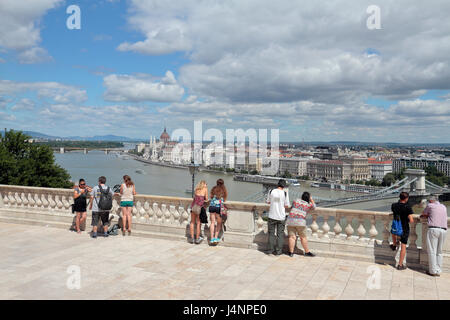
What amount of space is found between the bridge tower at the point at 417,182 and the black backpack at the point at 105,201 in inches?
2881

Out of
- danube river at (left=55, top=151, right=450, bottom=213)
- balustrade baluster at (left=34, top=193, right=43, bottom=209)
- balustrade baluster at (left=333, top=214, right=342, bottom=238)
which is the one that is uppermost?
balustrade baluster at (left=34, top=193, right=43, bottom=209)

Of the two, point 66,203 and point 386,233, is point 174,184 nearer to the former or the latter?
point 66,203

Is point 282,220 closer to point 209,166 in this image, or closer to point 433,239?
point 433,239

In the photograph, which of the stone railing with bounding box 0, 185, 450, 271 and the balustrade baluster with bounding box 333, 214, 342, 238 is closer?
the stone railing with bounding box 0, 185, 450, 271

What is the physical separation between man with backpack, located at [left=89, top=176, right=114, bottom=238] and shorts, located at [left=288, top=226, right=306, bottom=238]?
10.8 ft

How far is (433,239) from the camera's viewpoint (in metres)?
5.26

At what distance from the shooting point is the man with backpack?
7.18 meters

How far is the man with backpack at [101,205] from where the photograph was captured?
7.18 m

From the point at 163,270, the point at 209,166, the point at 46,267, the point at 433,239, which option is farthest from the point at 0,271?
the point at 209,166

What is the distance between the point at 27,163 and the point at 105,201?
18.5 metres

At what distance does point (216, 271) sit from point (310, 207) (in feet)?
5.77

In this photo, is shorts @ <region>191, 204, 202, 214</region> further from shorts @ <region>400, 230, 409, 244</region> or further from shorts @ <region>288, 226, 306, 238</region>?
shorts @ <region>400, 230, 409, 244</region>

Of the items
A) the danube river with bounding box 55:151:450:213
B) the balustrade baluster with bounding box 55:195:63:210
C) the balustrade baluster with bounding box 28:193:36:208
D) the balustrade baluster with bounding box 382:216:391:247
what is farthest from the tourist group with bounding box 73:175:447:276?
the danube river with bounding box 55:151:450:213

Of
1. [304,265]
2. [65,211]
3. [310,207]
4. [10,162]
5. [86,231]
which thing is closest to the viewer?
[304,265]
